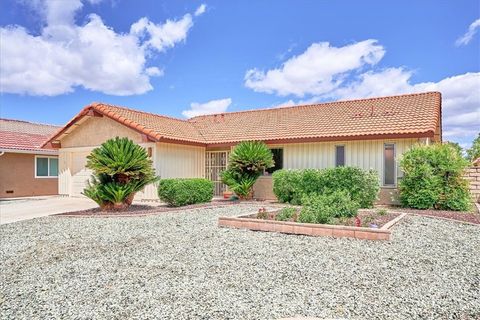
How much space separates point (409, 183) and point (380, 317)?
10.3m

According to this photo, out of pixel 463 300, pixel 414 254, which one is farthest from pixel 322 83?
pixel 463 300

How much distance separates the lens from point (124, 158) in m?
12.5

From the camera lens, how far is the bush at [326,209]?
28.6 ft

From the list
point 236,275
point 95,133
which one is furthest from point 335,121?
point 236,275

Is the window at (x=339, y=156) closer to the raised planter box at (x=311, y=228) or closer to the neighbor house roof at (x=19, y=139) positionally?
the raised planter box at (x=311, y=228)

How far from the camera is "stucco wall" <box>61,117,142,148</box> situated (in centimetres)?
1786

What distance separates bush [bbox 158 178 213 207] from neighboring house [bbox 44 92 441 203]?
7.60ft

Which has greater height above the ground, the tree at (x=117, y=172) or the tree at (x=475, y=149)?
the tree at (x=475, y=149)

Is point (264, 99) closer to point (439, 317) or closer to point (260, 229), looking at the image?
point (260, 229)

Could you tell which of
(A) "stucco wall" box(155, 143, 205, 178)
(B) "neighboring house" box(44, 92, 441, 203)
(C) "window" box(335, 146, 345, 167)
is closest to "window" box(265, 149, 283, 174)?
(B) "neighboring house" box(44, 92, 441, 203)

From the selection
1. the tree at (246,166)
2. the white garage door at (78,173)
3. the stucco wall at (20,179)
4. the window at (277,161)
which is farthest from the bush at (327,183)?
the stucco wall at (20,179)

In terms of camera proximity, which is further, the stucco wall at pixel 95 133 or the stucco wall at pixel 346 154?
the stucco wall at pixel 95 133

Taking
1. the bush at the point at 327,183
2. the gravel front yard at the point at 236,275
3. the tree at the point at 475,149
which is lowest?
the gravel front yard at the point at 236,275

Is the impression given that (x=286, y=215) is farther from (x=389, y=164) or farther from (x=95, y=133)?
(x=95, y=133)
